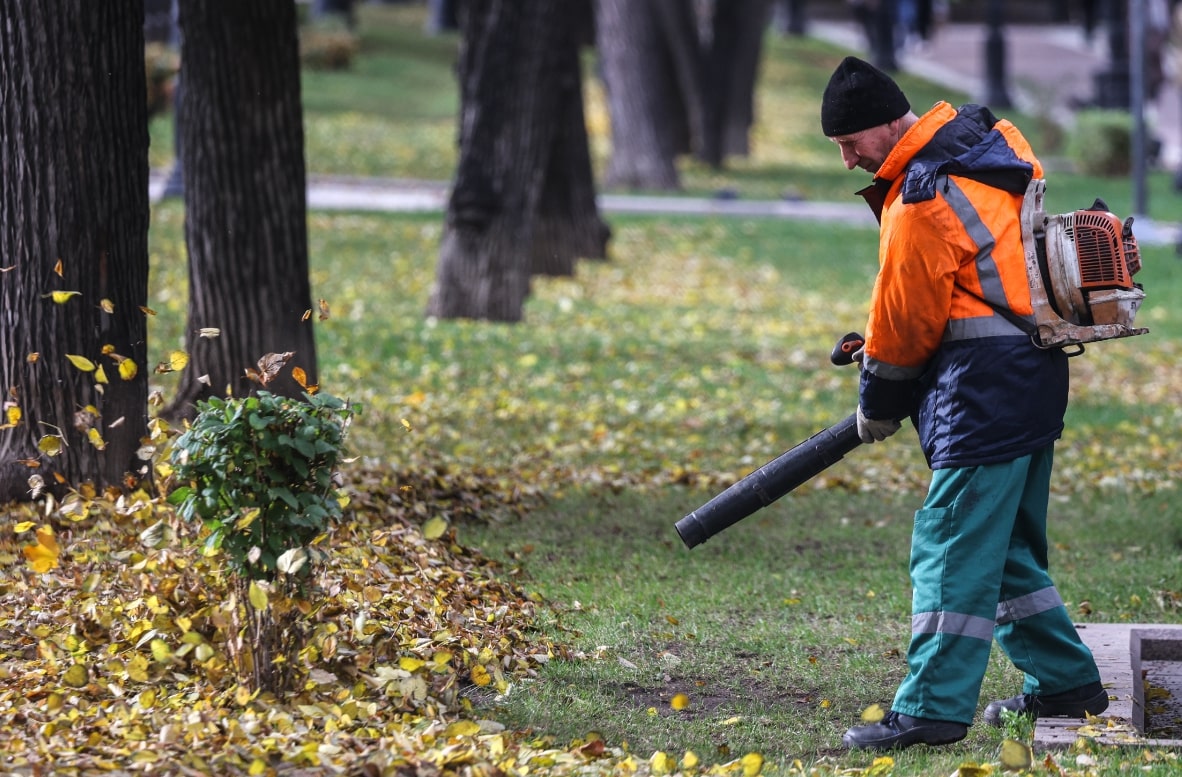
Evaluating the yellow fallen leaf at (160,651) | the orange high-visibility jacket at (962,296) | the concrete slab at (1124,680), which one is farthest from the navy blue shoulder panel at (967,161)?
the yellow fallen leaf at (160,651)

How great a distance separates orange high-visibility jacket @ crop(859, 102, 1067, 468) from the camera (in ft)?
14.2

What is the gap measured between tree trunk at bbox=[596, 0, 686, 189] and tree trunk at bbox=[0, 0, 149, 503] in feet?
50.9

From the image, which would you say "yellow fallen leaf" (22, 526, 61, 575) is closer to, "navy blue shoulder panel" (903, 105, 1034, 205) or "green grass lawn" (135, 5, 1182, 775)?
"green grass lawn" (135, 5, 1182, 775)

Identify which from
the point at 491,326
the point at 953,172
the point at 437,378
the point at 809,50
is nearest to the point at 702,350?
the point at 491,326

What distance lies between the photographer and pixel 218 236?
7.58 m

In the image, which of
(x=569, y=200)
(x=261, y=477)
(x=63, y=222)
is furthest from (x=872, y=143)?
(x=569, y=200)

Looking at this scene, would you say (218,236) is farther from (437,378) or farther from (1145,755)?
(1145,755)

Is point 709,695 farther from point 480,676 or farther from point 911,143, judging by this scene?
point 911,143

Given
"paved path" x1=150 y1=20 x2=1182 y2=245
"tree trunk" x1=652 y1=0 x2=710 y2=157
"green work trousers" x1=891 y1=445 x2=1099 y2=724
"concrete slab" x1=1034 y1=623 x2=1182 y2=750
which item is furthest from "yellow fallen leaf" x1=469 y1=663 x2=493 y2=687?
"tree trunk" x1=652 y1=0 x2=710 y2=157

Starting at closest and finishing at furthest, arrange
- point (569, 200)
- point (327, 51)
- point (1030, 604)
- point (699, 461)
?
point (1030, 604), point (699, 461), point (569, 200), point (327, 51)

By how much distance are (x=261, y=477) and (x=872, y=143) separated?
6.34 ft

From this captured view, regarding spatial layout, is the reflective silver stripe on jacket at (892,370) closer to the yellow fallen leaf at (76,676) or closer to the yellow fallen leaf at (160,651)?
the yellow fallen leaf at (160,651)

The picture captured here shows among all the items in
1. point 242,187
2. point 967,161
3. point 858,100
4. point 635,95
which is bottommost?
point 635,95

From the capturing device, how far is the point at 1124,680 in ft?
17.2
